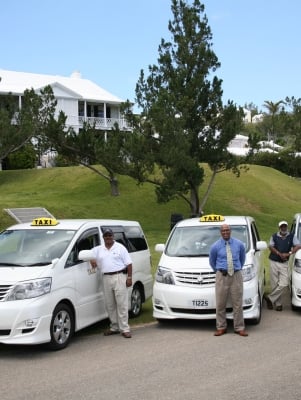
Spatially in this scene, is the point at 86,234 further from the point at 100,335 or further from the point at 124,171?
the point at 124,171

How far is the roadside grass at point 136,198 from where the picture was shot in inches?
1185

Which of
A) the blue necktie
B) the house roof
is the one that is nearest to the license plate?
the blue necktie

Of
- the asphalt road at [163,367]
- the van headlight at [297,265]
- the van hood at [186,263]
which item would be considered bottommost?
the asphalt road at [163,367]

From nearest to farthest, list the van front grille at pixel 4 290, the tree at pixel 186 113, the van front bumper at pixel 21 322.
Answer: the van front bumper at pixel 21 322 → the van front grille at pixel 4 290 → the tree at pixel 186 113

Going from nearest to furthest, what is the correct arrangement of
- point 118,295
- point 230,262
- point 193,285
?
1. point 230,262
2. point 118,295
3. point 193,285

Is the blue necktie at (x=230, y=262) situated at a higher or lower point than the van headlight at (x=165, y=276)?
higher

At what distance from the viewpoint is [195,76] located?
28.6 metres

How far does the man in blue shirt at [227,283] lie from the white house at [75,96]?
40.8m

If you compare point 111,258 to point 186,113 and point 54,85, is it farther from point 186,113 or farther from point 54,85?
point 54,85

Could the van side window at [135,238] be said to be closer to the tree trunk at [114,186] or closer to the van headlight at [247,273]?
the van headlight at [247,273]

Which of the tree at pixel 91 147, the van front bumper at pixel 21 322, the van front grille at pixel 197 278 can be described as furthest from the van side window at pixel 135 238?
the tree at pixel 91 147

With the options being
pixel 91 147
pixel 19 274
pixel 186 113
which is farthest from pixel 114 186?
pixel 19 274

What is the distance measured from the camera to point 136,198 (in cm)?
3419

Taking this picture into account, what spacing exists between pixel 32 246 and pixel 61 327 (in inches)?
56.3
